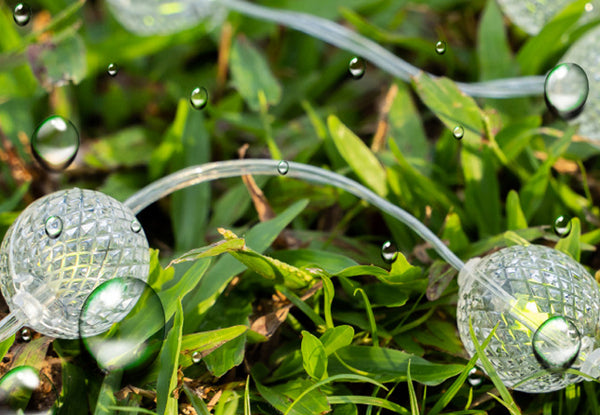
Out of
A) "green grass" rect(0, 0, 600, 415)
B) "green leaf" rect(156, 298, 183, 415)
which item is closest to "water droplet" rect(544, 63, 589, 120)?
"green grass" rect(0, 0, 600, 415)

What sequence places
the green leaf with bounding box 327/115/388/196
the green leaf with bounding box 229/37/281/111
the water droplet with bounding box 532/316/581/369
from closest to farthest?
1. the water droplet with bounding box 532/316/581/369
2. the green leaf with bounding box 327/115/388/196
3. the green leaf with bounding box 229/37/281/111

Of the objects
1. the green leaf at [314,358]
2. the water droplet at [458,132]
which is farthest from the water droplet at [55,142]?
the water droplet at [458,132]

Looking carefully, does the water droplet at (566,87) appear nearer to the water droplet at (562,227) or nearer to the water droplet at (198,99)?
the water droplet at (562,227)

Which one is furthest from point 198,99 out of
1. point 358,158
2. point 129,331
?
point 129,331

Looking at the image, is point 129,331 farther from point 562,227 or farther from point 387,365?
point 562,227

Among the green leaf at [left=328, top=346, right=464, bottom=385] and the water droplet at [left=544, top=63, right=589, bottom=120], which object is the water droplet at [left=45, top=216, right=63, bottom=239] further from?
the water droplet at [left=544, top=63, right=589, bottom=120]

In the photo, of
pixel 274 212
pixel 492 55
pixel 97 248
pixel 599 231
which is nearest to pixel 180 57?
pixel 274 212
